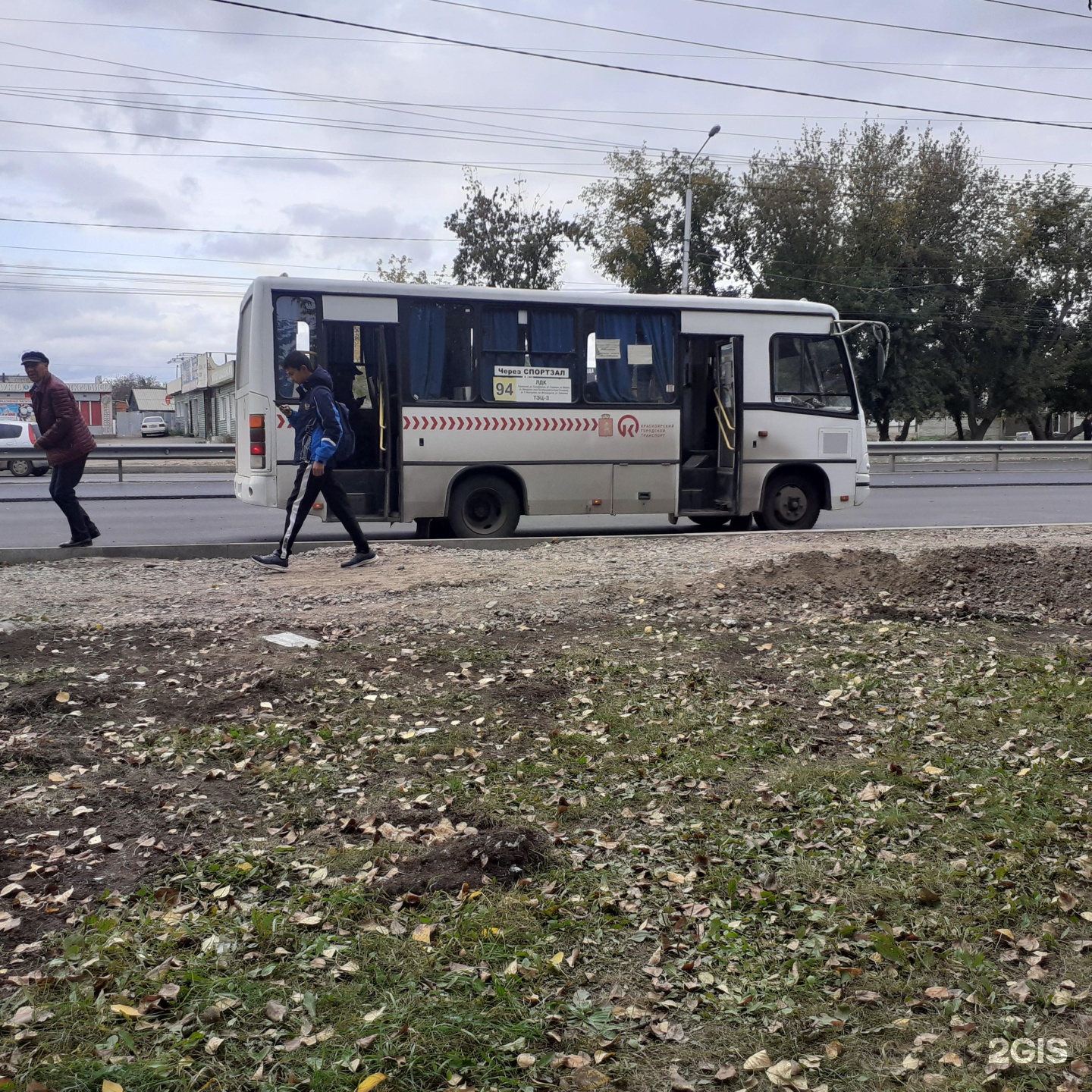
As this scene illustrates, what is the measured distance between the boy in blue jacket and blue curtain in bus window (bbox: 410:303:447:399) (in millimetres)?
2558

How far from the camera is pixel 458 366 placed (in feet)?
44.0

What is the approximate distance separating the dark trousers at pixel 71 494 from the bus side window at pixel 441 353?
3786 mm

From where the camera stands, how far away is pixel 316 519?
1689 centimetres

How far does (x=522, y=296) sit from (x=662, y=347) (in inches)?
77.7

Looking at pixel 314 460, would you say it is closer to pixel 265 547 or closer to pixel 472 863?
pixel 265 547

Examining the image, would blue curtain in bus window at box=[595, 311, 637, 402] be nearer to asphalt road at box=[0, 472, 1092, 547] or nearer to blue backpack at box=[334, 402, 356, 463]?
asphalt road at box=[0, 472, 1092, 547]

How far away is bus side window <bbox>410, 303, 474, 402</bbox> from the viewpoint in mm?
13180

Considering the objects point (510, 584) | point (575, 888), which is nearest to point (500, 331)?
point (510, 584)

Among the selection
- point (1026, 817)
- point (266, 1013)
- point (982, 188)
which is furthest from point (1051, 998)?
point (982, 188)

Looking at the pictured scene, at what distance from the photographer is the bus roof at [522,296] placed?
12.8 m

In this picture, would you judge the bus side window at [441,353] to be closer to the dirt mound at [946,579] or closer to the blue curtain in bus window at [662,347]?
the blue curtain in bus window at [662,347]

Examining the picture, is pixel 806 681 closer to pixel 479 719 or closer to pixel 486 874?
pixel 479 719

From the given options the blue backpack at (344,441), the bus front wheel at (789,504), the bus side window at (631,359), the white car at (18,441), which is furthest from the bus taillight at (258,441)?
the white car at (18,441)

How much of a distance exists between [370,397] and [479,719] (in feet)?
25.6
